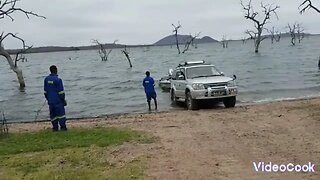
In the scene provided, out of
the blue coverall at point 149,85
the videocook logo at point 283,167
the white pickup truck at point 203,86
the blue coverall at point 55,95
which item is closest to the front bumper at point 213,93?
the white pickup truck at point 203,86

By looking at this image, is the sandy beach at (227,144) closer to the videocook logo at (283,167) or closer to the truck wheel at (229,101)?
the videocook logo at (283,167)

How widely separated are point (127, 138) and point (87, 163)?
254cm

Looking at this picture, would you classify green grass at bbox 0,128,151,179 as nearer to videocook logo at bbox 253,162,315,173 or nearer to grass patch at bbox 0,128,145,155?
grass patch at bbox 0,128,145,155

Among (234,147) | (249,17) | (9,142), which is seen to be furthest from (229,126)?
(249,17)

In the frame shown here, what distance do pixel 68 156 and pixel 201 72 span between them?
10221mm

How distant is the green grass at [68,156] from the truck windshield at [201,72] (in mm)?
6568

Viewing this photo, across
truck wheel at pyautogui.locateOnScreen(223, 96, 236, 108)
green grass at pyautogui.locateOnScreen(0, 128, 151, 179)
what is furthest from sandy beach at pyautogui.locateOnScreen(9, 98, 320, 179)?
truck wheel at pyautogui.locateOnScreen(223, 96, 236, 108)

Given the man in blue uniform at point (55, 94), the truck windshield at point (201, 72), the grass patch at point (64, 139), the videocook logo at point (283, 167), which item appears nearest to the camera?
the videocook logo at point (283, 167)

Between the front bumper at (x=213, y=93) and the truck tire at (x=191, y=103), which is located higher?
the front bumper at (x=213, y=93)

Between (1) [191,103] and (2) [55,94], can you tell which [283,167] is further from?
(1) [191,103]

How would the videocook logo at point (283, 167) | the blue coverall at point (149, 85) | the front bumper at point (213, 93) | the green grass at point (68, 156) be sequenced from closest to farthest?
the videocook logo at point (283, 167) < the green grass at point (68, 156) < the front bumper at point (213, 93) < the blue coverall at point (149, 85)

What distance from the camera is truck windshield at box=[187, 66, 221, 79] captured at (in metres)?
18.4

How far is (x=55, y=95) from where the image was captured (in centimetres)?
1247

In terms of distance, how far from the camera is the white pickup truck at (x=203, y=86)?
664 inches
